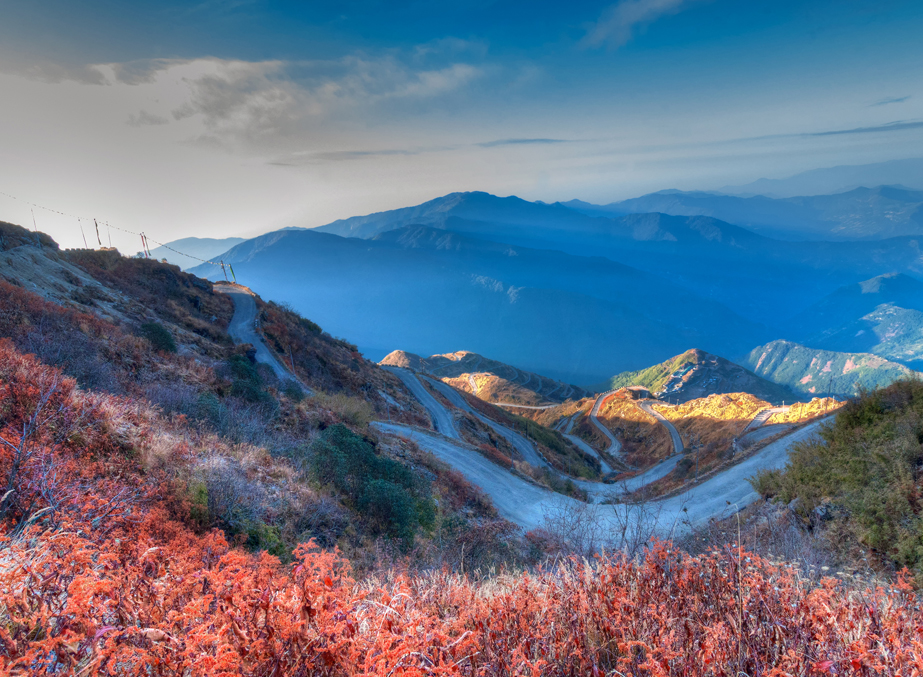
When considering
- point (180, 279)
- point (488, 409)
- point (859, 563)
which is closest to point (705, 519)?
point (859, 563)

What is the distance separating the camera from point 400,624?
2420mm

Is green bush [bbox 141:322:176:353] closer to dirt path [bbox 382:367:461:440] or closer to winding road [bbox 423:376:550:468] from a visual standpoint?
dirt path [bbox 382:367:461:440]

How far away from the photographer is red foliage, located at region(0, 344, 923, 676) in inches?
77.8

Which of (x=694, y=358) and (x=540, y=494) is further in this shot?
(x=694, y=358)

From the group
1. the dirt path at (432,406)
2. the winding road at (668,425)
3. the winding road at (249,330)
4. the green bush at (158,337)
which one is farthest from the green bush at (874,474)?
the winding road at (668,425)

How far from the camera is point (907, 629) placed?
2.84 m

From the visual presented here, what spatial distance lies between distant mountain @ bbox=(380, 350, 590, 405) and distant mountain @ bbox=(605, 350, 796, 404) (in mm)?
31528

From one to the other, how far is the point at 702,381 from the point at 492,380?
225 ft

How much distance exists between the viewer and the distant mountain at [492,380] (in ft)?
304

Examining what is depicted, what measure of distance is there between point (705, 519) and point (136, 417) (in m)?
20.8

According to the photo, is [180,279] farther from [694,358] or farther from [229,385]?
[694,358]

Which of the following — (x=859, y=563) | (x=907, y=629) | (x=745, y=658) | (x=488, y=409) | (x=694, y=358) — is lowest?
(x=694, y=358)

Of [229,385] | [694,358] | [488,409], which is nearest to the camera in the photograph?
[229,385]

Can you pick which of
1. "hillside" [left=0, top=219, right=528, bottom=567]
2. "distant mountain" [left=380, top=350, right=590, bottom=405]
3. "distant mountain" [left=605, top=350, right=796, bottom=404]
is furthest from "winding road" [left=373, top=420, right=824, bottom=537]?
"distant mountain" [left=605, top=350, right=796, bottom=404]
